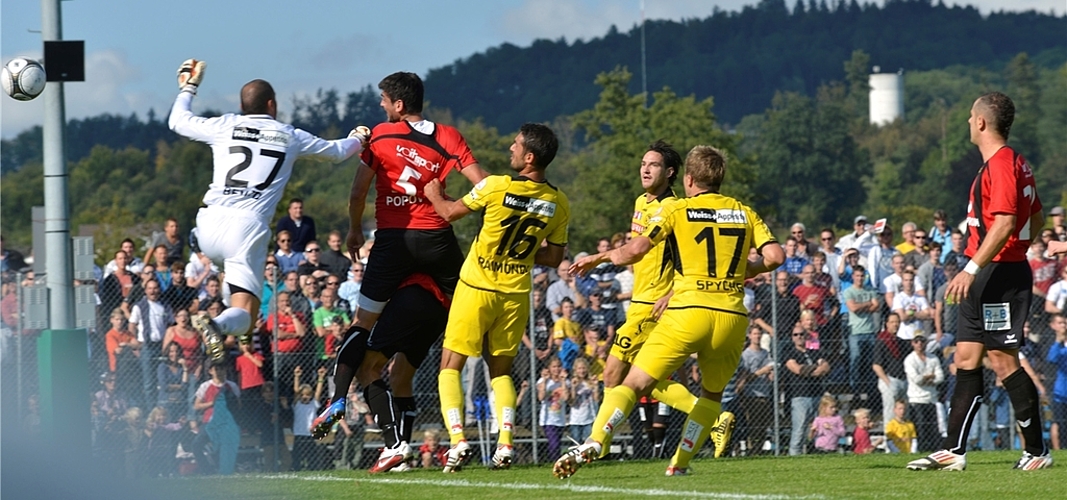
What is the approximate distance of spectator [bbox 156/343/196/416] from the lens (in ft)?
44.3

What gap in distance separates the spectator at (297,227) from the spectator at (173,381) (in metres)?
2.28

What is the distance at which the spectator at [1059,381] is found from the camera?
15.3 metres

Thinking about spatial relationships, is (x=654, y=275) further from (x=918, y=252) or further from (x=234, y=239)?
(x=918, y=252)

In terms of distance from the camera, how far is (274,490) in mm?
9039

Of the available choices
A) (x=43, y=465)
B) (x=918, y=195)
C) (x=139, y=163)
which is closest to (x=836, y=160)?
(x=918, y=195)

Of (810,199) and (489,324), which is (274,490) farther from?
(810,199)

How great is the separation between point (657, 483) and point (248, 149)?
3.39 meters

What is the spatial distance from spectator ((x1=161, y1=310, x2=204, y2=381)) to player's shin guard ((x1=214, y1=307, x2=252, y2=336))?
15.6 feet

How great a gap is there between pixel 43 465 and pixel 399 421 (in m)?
2.87

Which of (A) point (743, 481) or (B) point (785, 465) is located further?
(B) point (785, 465)

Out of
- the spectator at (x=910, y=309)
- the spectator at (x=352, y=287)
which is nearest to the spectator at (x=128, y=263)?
the spectator at (x=352, y=287)

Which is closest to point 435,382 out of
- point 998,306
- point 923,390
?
point 923,390

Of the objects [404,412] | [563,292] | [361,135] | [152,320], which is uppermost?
[361,135]

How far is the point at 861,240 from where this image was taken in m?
18.1
